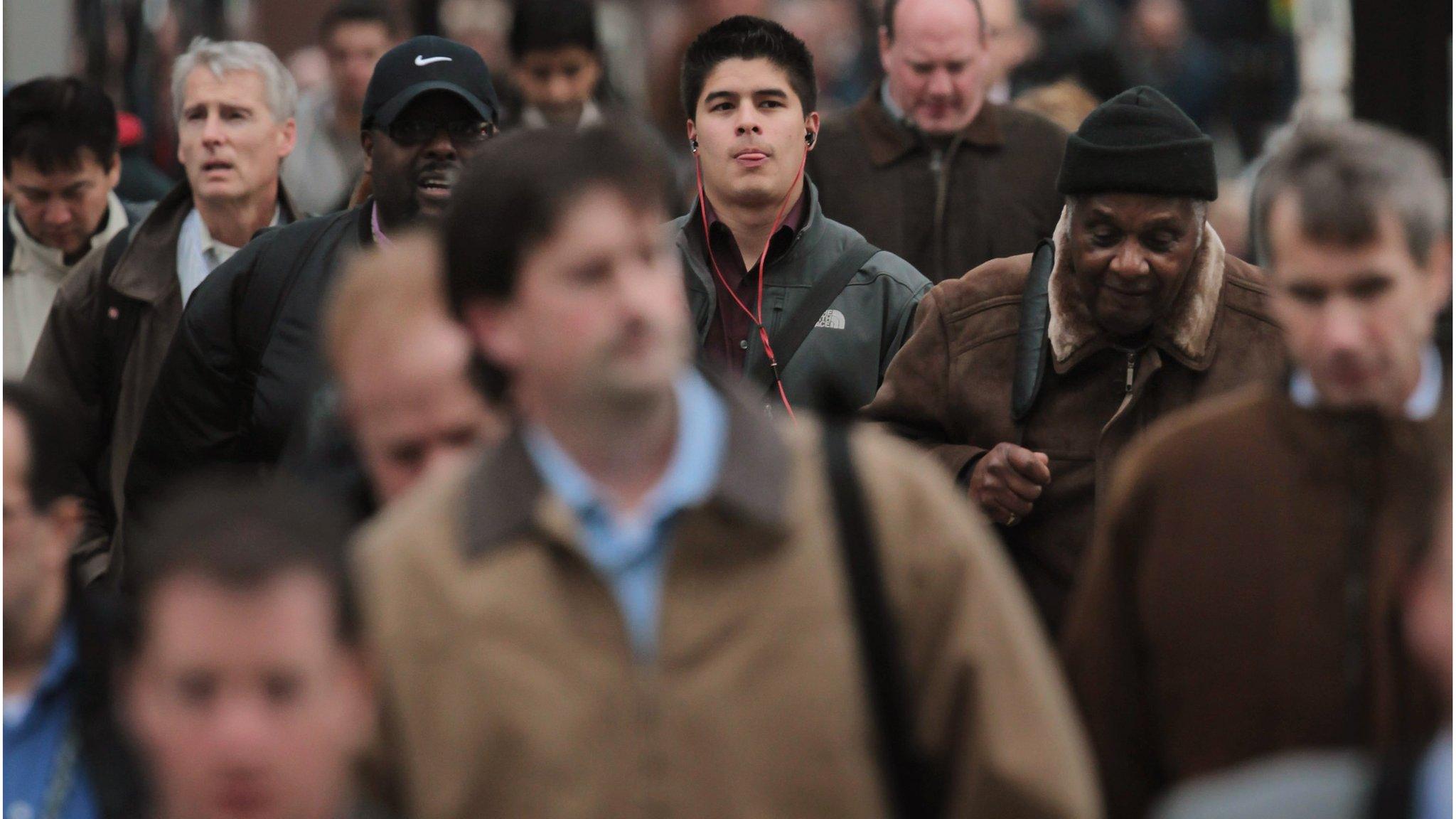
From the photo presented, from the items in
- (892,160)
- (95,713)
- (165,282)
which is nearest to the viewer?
(95,713)

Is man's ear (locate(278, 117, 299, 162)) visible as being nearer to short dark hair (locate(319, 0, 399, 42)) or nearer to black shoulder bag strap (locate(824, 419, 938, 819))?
short dark hair (locate(319, 0, 399, 42))

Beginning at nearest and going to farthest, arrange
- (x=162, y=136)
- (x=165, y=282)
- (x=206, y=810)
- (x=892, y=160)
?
(x=206, y=810) → (x=165, y=282) → (x=892, y=160) → (x=162, y=136)

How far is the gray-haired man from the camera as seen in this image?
676 cm

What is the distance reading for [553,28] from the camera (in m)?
9.01

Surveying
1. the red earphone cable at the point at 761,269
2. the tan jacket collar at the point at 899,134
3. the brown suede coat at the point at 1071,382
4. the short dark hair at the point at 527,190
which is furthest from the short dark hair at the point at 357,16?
the short dark hair at the point at 527,190

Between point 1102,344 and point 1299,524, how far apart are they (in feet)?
6.16

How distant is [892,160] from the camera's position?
777cm

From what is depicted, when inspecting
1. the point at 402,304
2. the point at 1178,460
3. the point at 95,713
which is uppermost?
the point at 402,304

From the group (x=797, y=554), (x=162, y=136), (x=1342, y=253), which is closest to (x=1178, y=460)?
(x=1342, y=253)

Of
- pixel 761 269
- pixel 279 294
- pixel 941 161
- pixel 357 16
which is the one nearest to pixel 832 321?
pixel 761 269

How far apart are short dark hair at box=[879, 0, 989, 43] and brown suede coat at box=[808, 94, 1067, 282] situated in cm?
36

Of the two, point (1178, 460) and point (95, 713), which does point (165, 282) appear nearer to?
point (95, 713)

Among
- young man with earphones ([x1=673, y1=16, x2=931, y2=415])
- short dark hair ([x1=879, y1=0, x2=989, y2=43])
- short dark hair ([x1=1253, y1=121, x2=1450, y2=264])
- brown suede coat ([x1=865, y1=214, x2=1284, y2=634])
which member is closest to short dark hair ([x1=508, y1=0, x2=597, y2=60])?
short dark hair ([x1=879, y1=0, x2=989, y2=43])

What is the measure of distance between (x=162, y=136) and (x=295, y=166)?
2.88m
